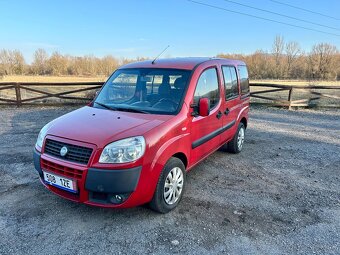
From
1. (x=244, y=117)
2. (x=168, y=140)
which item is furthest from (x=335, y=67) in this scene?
(x=168, y=140)

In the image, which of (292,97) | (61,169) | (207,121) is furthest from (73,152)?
(292,97)

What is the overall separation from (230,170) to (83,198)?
9.43 ft

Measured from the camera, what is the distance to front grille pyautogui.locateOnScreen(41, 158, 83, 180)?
2.81m

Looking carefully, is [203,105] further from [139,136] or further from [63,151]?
[63,151]

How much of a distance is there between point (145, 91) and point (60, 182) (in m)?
1.76

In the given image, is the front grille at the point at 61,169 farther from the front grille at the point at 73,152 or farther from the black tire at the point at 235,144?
the black tire at the point at 235,144

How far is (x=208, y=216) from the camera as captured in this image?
330 cm

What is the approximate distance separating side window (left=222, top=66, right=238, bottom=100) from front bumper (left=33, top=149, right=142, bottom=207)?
263cm

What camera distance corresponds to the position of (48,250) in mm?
2635

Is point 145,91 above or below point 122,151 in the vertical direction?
above

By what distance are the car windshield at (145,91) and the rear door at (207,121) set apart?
1.01ft

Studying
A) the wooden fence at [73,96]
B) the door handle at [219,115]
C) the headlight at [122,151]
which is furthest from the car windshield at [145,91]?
the wooden fence at [73,96]

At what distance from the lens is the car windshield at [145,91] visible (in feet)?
11.9

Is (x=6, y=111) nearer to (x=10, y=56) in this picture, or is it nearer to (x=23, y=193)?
(x=23, y=193)
